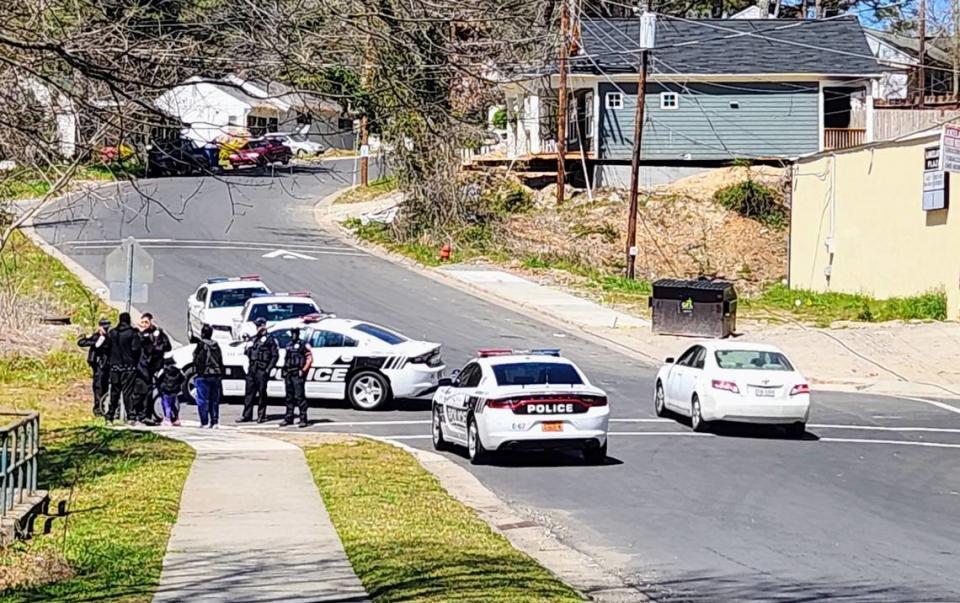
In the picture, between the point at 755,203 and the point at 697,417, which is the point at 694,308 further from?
the point at 755,203

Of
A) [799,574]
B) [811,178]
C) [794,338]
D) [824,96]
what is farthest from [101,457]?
[824,96]

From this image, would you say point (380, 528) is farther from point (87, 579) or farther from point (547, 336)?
point (547, 336)

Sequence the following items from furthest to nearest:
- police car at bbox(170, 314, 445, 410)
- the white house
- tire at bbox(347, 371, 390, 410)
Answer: tire at bbox(347, 371, 390, 410) < police car at bbox(170, 314, 445, 410) < the white house

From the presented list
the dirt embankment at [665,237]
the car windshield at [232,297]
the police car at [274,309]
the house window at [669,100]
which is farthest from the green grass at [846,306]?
the car windshield at [232,297]

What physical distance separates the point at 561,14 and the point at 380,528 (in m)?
5.21

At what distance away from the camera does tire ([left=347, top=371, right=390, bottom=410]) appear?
2586 centimetres

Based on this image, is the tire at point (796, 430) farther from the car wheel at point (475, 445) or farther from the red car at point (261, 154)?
the red car at point (261, 154)

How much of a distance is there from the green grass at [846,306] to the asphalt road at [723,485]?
305 inches

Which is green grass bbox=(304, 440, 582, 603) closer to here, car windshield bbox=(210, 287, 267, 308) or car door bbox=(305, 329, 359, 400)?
car door bbox=(305, 329, 359, 400)

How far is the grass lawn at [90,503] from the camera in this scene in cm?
1007

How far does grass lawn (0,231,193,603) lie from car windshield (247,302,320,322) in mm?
3657

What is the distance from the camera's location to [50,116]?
11.5 metres

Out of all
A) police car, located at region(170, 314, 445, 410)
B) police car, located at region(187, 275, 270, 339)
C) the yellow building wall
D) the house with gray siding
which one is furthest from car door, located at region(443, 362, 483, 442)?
the house with gray siding

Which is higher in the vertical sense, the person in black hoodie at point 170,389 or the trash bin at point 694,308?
the trash bin at point 694,308
